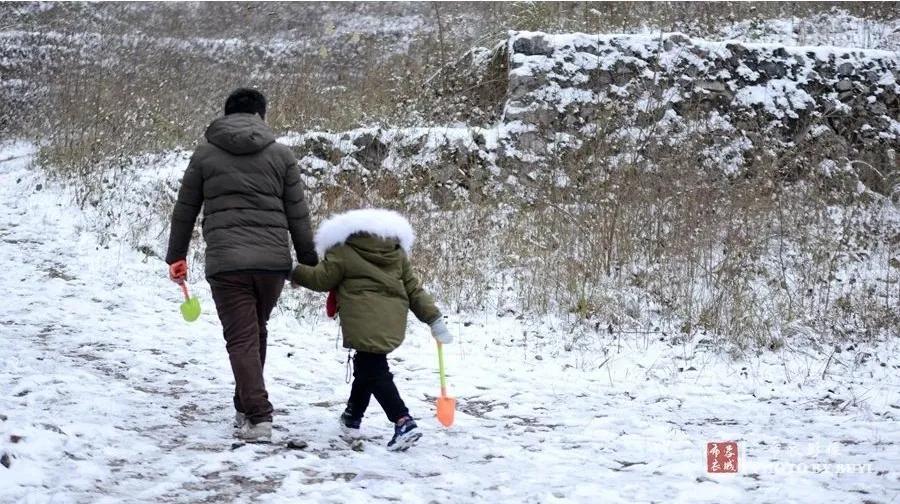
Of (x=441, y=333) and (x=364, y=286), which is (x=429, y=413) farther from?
(x=364, y=286)

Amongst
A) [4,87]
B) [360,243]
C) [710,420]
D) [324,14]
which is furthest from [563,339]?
[324,14]

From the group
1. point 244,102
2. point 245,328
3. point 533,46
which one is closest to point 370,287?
point 245,328

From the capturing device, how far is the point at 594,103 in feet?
35.0

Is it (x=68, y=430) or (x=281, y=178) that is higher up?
(x=281, y=178)

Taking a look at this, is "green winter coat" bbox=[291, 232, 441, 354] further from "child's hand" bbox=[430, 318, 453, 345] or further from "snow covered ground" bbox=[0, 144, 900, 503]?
"snow covered ground" bbox=[0, 144, 900, 503]

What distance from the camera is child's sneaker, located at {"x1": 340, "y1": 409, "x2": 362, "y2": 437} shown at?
4.38 metres

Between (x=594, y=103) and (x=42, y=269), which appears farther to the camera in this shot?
(x=594, y=103)

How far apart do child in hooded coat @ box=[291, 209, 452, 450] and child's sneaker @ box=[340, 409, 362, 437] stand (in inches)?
10.0

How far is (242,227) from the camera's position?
13.4 feet

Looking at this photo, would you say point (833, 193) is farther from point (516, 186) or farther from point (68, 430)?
point (68, 430)

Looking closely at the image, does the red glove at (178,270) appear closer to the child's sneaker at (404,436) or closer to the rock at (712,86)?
the child's sneaker at (404,436)

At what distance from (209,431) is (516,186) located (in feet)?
19.9

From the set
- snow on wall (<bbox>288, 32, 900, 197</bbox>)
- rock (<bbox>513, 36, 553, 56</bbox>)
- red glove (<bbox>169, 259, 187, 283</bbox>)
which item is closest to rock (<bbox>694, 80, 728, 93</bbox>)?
snow on wall (<bbox>288, 32, 900, 197</bbox>)

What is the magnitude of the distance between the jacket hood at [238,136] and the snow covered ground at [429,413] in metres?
1.46
